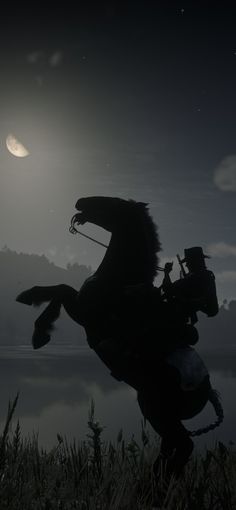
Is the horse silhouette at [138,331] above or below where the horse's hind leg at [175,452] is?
above

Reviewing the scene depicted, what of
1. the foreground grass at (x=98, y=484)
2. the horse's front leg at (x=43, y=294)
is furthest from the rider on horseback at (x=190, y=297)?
the foreground grass at (x=98, y=484)

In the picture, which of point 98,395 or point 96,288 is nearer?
point 96,288

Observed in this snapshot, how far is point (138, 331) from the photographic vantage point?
4035 mm

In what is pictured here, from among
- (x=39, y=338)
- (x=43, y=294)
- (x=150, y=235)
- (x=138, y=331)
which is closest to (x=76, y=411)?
(x=39, y=338)

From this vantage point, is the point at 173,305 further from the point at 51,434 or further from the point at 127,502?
the point at 51,434

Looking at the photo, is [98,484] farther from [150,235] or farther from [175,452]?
[150,235]

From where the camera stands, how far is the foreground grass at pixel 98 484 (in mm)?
3092

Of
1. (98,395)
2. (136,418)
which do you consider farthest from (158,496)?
(98,395)

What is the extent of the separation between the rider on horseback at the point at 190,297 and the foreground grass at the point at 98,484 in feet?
3.74

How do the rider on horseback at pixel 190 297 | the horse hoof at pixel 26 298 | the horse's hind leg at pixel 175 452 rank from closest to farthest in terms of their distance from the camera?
the horse's hind leg at pixel 175 452 < the rider on horseback at pixel 190 297 < the horse hoof at pixel 26 298

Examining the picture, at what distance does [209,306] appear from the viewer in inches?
164

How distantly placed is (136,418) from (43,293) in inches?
1624

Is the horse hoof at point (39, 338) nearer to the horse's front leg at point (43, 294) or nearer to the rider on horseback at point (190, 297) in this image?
the horse's front leg at point (43, 294)

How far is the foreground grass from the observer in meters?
3.09
